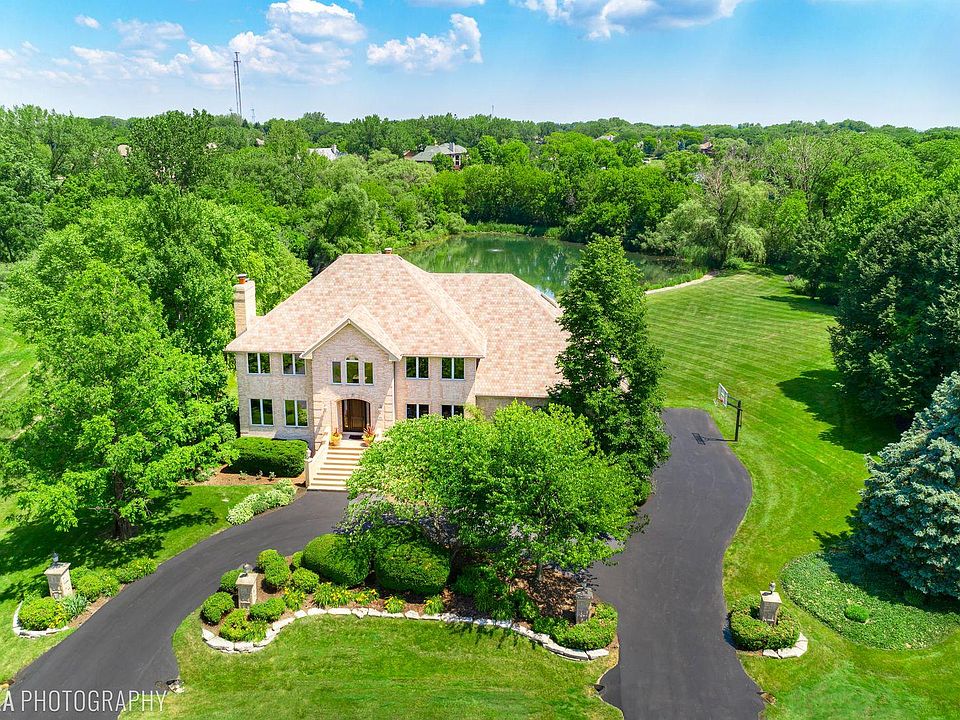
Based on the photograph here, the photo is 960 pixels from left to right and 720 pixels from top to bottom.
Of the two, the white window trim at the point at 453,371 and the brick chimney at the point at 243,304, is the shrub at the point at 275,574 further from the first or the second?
the brick chimney at the point at 243,304

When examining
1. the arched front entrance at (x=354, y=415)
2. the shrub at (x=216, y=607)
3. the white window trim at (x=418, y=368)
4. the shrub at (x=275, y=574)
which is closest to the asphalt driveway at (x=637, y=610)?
the shrub at (x=216, y=607)

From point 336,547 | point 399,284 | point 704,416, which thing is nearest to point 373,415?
point 399,284

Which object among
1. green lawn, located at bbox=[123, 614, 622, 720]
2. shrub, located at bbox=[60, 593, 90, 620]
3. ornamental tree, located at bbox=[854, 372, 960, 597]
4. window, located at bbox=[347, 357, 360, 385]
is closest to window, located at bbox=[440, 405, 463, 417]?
window, located at bbox=[347, 357, 360, 385]

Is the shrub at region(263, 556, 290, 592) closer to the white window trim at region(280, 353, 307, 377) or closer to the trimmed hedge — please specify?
the trimmed hedge

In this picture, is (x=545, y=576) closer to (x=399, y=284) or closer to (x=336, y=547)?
(x=336, y=547)

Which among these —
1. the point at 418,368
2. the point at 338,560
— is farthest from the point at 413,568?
the point at 418,368

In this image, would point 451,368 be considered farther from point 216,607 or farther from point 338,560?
point 216,607
